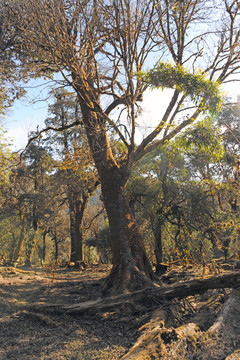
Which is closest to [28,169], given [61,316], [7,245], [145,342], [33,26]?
[7,245]

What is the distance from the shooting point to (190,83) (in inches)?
215

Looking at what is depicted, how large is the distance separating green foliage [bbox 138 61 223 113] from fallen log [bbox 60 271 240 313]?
10.7ft

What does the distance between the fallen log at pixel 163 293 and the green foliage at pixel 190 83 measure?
3.27 metres

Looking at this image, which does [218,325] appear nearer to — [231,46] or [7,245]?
[231,46]

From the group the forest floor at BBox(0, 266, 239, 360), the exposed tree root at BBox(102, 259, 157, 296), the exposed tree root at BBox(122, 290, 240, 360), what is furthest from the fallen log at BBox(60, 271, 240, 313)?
the exposed tree root at BBox(102, 259, 157, 296)

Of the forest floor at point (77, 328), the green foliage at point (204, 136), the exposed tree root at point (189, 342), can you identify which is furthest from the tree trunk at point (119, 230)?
the exposed tree root at point (189, 342)

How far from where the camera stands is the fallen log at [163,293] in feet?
15.0

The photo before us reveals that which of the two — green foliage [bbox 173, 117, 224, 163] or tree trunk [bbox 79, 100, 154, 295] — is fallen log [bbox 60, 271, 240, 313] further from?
green foliage [bbox 173, 117, 224, 163]

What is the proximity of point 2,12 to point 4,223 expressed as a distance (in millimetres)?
22461

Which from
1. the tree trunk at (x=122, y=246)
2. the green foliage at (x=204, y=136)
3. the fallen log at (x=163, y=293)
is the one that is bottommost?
the fallen log at (x=163, y=293)

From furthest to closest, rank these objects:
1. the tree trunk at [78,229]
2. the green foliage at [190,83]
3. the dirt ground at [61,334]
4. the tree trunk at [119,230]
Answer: the tree trunk at [78,229], the tree trunk at [119,230], the green foliage at [190,83], the dirt ground at [61,334]

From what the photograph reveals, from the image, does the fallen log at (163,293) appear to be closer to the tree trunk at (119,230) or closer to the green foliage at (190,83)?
the tree trunk at (119,230)

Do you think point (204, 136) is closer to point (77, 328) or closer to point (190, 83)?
point (190, 83)

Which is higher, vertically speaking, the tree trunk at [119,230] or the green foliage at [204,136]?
the green foliage at [204,136]
